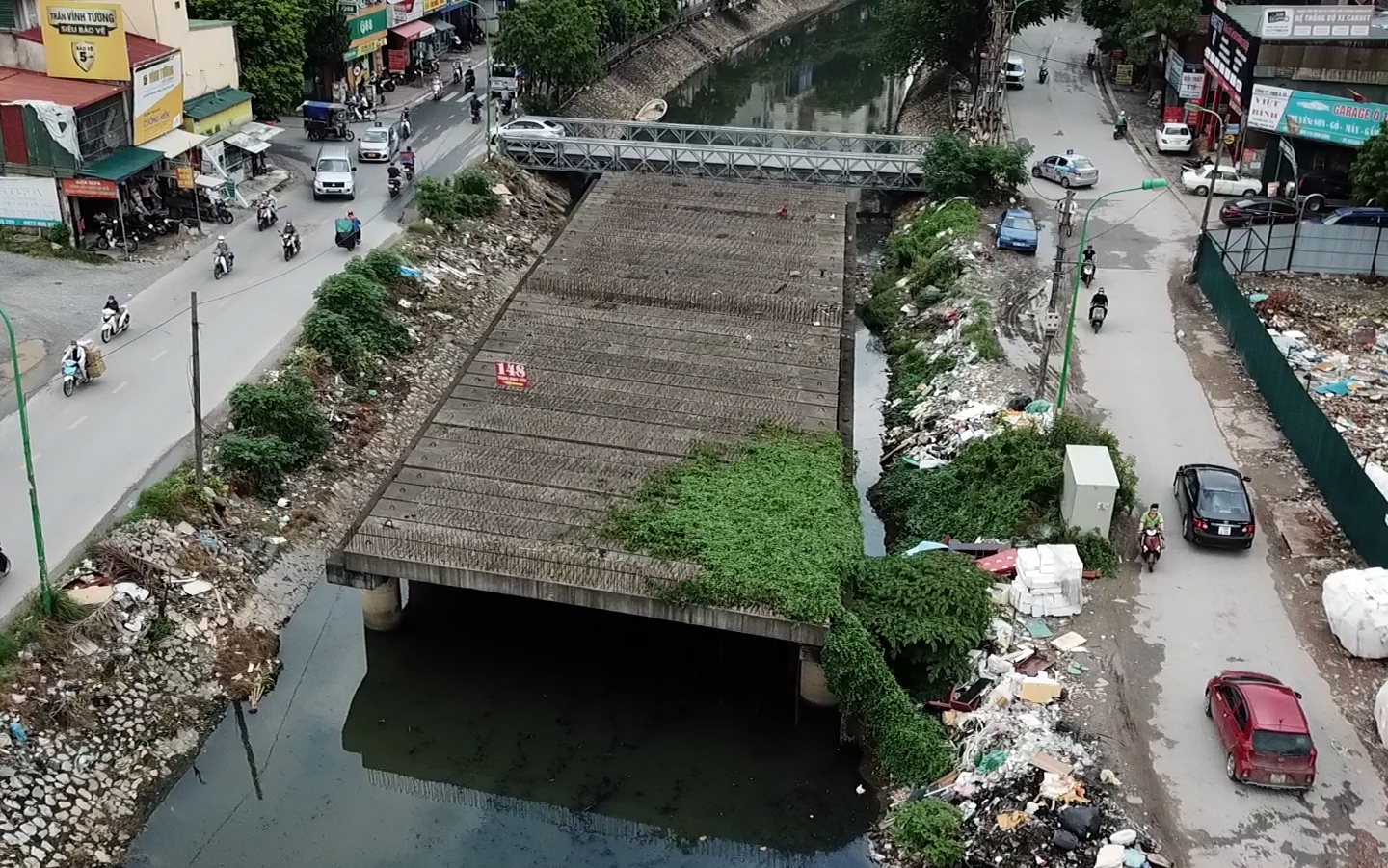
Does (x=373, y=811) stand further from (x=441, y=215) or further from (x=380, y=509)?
(x=441, y=215)

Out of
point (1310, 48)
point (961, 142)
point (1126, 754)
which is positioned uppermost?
point (1310, 48)

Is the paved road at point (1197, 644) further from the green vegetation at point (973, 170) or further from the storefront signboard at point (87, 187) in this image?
the storefront signboard at point (87, 187)

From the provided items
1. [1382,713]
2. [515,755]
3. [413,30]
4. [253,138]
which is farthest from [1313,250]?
[413,30]

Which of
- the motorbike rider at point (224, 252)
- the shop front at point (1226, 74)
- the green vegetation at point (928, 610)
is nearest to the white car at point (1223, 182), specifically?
the shop front at point (1226, 74)

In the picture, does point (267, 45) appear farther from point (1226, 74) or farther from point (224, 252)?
point (1226, 74)

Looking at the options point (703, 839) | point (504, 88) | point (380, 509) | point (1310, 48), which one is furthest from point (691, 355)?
point (504, 88)

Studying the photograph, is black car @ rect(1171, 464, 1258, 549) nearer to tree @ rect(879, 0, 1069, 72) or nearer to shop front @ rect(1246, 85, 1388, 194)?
shop front @ rect(1246, 85, 1388, 194)

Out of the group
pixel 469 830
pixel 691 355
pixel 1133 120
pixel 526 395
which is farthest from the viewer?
pixel 1133 120
